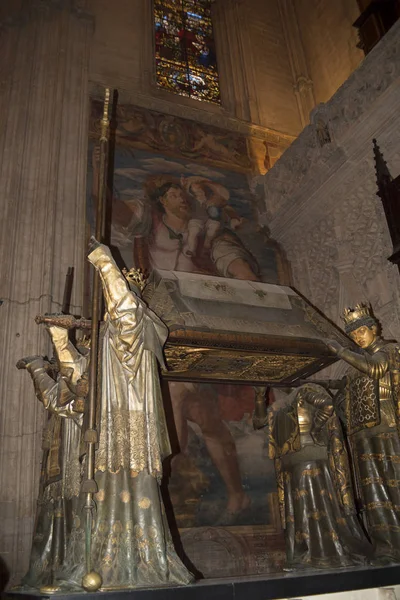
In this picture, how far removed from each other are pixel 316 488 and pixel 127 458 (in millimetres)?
2185

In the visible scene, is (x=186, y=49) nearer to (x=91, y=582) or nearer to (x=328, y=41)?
(x=328, y=41)

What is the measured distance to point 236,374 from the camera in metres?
5.89

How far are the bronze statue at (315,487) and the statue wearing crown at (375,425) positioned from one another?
0.18 metres

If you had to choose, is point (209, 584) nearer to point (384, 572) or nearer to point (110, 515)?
point (110, 515)

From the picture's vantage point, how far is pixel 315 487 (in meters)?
4.98

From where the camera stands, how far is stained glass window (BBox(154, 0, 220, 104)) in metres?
9.99

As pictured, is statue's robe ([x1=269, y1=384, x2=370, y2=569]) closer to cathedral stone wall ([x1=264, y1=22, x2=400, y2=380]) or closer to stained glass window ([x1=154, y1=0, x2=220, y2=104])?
cathedral stone wall ([x1=264, y1=22, x2=400, y2=380])

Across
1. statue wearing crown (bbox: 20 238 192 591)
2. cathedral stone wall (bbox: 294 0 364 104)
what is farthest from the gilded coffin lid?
cathedral stone wall (bbox: 294 0 364 104)

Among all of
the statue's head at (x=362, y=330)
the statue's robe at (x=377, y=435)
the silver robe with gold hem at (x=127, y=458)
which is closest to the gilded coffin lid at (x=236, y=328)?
the statue's head at (x=362, y=330)

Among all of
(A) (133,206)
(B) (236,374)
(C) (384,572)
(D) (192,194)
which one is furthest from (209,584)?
(D) (192,194)

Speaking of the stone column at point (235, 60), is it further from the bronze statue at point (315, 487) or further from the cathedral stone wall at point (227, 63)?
the bronze statue at point (315, 487)

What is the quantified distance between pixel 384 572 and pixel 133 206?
5667mm

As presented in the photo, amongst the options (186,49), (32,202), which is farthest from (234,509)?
(186,49)

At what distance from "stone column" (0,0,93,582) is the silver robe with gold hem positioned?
231 centimetres
